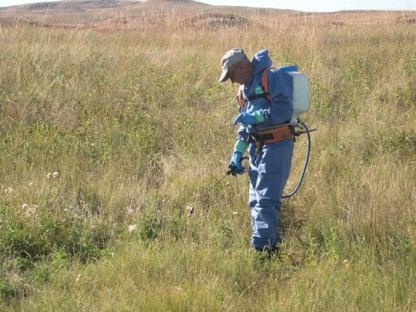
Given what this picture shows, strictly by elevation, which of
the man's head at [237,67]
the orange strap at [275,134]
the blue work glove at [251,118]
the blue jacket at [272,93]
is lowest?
the orange strap at [275,134]

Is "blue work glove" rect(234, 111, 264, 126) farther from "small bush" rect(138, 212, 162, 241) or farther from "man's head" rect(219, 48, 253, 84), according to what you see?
"small bush" rect(138, 212, 162, 241)

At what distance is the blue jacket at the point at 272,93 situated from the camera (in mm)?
3623

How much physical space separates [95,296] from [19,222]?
3.59 ft

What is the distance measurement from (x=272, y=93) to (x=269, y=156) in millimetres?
425

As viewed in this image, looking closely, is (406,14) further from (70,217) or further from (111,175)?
(70,217)

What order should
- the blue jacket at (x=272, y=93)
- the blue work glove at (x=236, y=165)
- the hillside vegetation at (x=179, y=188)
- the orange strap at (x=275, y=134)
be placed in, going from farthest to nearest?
1. the blue work glove at (x=236, y=165)
2. the orange strap at (x=275, y=134)
3. the blue jacket at (x=272, y=93)
4. the hillside vegetation at (x=179, y=188)

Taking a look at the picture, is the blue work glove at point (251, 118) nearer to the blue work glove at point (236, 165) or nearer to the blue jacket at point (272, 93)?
the blue jacket at point (272, 93)

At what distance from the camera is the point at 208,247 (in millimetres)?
3662

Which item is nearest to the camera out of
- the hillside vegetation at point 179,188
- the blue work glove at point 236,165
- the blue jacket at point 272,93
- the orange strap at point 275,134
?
the hillside vegetation at point 179,188

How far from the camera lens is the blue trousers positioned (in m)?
3.75

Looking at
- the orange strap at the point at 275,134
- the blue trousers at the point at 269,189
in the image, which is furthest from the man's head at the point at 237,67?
the blue trousers at the point at 269,189

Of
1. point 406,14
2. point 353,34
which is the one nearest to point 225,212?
point 353,34

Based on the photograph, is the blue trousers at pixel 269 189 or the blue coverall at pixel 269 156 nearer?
the blue coverall at pixel 269 156

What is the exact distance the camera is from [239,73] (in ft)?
12.3
